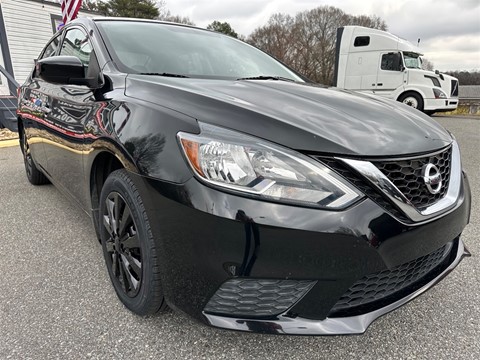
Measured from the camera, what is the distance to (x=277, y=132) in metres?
1.36

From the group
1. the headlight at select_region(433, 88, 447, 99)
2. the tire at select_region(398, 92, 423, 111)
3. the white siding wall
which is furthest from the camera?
the tire at select_region(398, 92, 423, 111)

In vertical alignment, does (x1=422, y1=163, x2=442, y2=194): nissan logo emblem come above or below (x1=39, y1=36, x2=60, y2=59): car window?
below

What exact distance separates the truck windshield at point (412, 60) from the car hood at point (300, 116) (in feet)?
41.8

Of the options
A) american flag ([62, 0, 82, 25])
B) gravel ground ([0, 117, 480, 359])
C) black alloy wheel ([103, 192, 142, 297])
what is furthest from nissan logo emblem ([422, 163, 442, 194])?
american flag ([62, 0, 82, 25])

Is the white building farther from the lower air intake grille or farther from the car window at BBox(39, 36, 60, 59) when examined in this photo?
the lower air intake grille

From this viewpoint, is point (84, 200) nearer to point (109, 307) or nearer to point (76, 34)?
point (109, 307)

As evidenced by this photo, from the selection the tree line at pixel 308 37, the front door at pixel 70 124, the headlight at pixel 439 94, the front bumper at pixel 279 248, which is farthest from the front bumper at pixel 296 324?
the tree line at pixel 308 37

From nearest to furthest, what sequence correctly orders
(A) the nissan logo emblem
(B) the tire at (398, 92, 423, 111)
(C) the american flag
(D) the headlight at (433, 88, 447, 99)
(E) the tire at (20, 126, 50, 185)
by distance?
(A) the nissan logo emblem → (E) the tire at (20, 126, 50, 185) → (C) the american flag → (D) the headlight at (433, 88, 447, 99) → (B) the tire at (398, 92, 423, 111)

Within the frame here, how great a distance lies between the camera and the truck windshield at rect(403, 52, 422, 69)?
13073 millimetres

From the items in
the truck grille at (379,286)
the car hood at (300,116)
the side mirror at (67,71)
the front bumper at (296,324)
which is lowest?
A: the front bumper at (296,324)

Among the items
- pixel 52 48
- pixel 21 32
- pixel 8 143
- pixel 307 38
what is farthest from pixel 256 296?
pixel 307 38

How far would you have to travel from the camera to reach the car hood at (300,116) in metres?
1.37

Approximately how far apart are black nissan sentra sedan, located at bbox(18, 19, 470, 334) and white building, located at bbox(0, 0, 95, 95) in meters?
9.97

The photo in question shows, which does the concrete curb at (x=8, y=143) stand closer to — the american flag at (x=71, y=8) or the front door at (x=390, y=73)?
the american flag at (x=71, y=8)
